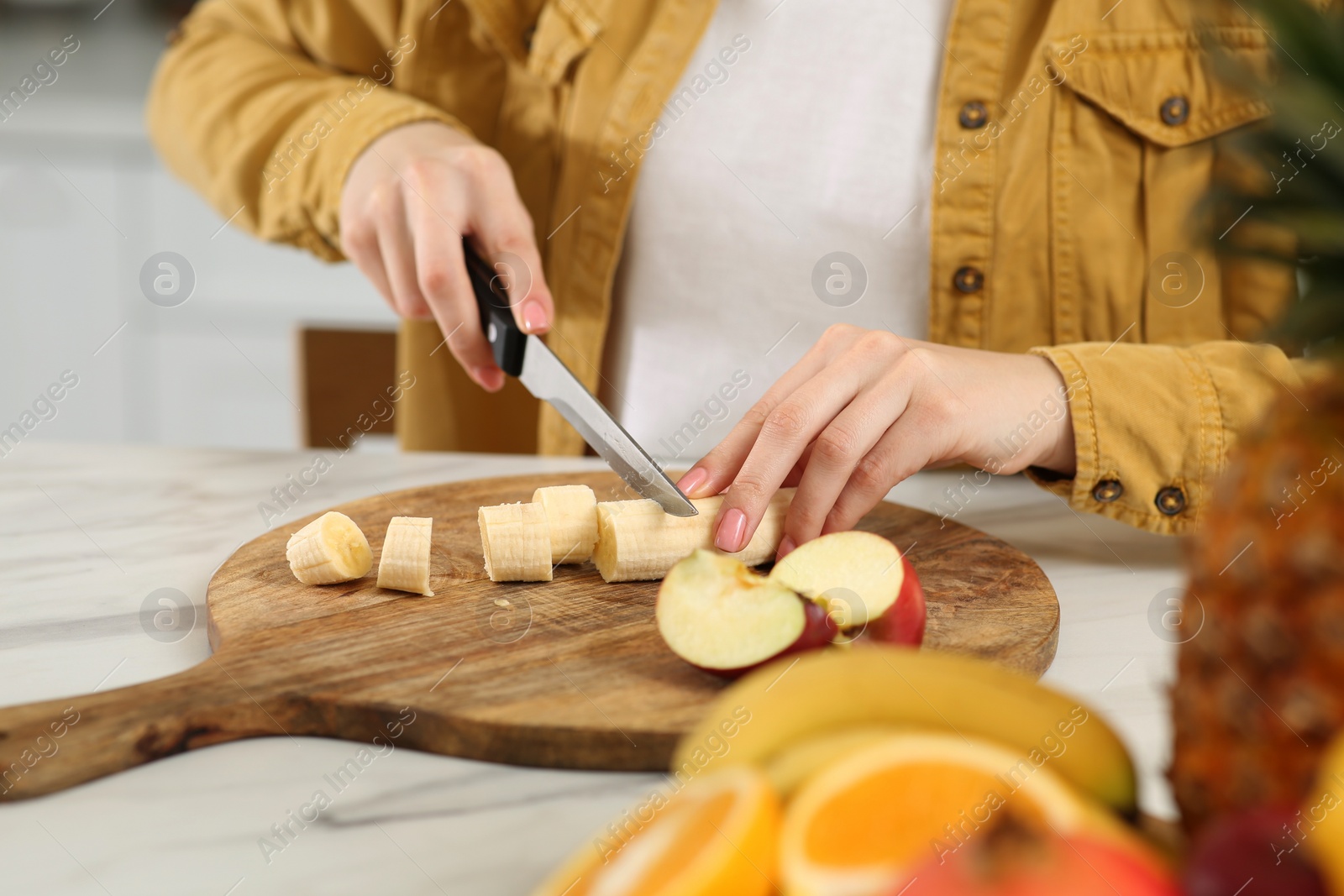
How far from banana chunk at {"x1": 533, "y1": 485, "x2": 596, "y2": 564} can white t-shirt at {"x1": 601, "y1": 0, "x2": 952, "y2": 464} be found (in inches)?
19.9

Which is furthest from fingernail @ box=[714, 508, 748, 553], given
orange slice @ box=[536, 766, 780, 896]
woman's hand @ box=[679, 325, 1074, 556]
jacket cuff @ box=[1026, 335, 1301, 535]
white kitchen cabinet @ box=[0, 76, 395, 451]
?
white kitchen cabinet @ box=[0, 76, 395, 451]

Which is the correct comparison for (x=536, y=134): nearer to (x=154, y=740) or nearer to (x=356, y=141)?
(x=356, y=141)

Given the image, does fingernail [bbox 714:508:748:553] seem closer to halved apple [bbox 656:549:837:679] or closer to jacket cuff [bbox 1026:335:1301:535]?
halved apple [bbox 656:549:837:679]

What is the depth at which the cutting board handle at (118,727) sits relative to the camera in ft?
1.99

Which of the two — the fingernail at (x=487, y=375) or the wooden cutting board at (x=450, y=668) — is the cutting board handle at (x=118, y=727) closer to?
the wooden cutting board at (x=450, y=668)

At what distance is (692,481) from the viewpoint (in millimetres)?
1006

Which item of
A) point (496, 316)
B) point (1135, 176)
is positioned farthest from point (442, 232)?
point (1135, 176)

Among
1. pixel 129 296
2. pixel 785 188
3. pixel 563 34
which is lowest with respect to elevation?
pixel 129 296

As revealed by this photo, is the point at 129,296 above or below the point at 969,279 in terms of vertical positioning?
below

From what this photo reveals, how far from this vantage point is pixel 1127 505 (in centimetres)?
106

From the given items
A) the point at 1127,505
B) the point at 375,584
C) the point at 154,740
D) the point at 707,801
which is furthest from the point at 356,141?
the point at 707,801

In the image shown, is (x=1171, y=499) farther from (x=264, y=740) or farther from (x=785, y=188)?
(x=264, y=740)

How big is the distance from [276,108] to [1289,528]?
57.1 inches

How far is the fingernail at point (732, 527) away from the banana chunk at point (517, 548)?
0.15 meters
